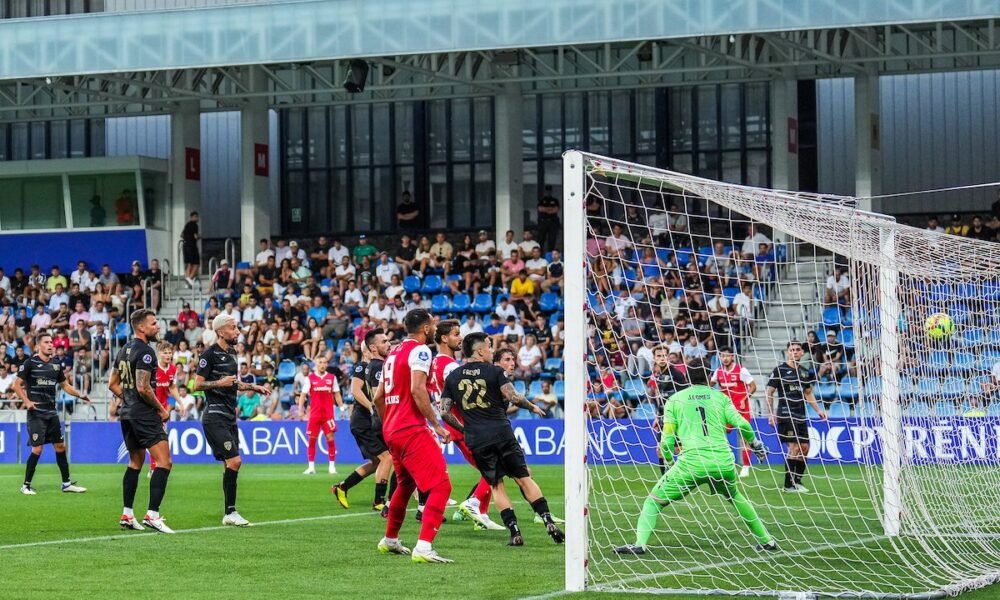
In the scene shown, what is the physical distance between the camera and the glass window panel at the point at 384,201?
39812 millimetres

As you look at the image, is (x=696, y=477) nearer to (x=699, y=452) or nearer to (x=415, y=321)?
(x=699, y=452)

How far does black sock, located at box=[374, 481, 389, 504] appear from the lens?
16.5 metres

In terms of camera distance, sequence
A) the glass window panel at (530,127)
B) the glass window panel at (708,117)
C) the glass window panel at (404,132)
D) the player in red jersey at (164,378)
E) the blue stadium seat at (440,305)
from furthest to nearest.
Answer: the glass window panel at (404,132) < the glass window panel at (530,127) < the glass window panel at (708,117) < the blue stadium seat at (440,305) < the player in red jersey at (164,378)

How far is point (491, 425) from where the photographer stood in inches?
523

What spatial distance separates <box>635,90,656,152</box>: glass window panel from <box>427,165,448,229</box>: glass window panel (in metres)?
5.38

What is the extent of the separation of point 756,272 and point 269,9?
12.6 meters

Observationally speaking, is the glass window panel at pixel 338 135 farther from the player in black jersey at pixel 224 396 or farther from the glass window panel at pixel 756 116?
the player in black jersey at pixel 224 396

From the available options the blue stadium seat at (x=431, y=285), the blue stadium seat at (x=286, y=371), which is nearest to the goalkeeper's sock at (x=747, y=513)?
the blue stadium seat at (x=286, y=371)

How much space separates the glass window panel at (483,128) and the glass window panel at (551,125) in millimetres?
1479

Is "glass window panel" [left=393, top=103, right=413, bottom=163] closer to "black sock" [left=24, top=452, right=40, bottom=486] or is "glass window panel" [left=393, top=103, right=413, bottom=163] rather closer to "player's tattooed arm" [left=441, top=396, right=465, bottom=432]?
"black sock" [left=24, top=452, right=40, bottom=486]

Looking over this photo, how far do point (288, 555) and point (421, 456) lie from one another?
71.3 inches

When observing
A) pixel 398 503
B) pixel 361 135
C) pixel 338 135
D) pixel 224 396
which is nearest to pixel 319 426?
pixel 224 396

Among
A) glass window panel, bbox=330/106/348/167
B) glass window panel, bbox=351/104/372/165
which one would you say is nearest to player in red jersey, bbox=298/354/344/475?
glass window panel, bbox=351/104/372/165

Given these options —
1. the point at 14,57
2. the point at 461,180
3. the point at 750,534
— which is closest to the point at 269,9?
the point at 14,57
